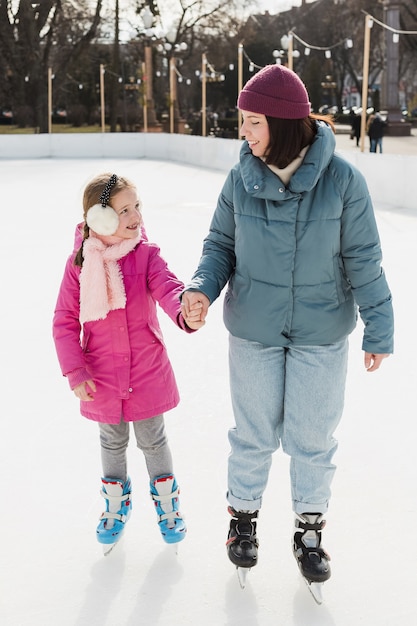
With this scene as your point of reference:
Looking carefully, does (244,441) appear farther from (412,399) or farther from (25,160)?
(25,160)

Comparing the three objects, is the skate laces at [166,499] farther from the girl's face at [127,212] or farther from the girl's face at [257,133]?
the girl's face at [257,133]

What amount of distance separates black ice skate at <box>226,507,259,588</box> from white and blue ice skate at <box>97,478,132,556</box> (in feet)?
1.13

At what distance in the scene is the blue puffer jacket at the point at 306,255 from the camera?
6.91 ft

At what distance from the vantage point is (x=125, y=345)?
2.33 m

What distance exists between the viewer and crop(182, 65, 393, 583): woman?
212cm

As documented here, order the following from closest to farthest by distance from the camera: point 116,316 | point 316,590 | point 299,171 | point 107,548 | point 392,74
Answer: point 299,171
point 316,590
point 116,316
point 107,548
point 392,74

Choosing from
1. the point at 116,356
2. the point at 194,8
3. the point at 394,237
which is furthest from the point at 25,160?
the point at 116,356

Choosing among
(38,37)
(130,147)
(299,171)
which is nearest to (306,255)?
(299,171)

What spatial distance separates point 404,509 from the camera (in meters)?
2.75

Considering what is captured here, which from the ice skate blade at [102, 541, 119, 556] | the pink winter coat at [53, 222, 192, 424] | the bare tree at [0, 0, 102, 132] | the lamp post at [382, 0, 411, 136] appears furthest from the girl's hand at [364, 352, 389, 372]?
the bare tree at [0, 0, 102, 132]

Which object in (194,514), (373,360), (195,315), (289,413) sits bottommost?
(194,514)

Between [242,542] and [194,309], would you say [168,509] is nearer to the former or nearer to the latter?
[242,542]

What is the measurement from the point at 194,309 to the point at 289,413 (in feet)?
1.21

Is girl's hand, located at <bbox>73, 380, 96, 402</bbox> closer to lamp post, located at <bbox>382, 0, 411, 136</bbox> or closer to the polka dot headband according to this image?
the polka dot headband
